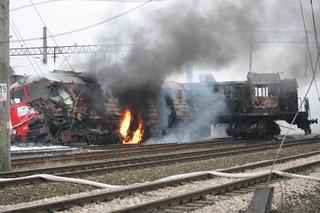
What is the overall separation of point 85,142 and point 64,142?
1056 mm

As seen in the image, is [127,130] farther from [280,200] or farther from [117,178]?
[280,200]

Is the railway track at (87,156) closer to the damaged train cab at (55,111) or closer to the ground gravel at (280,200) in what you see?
the damaged train cab at (55,111)

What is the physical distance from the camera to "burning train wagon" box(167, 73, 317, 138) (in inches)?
986

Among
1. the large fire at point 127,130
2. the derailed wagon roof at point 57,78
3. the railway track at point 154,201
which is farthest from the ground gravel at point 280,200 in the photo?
the derailed wagon roof at point 57,78

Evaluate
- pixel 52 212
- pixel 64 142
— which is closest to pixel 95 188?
pixel 52 212

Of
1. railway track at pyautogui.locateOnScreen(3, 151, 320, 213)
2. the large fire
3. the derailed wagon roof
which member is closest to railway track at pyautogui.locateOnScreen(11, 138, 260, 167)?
the large fire

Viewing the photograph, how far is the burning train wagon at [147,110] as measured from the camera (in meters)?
19.6

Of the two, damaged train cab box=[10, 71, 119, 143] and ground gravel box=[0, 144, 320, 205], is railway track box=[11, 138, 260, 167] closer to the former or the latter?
ground gravel box=[0, 144, 320, 205]

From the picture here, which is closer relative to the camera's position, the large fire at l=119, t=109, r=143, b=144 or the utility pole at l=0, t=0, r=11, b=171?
the utility pole at l=0, t=0, r=11, b=171

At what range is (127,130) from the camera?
865 inches

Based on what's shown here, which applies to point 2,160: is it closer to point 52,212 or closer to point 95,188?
point 95,188

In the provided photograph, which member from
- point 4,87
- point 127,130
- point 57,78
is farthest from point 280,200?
point 127,130

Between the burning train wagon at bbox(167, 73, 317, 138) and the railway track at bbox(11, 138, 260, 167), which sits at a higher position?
the burning train wagon at bbox(167, 73, 317, 138)

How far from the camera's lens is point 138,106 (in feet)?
72.7
